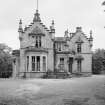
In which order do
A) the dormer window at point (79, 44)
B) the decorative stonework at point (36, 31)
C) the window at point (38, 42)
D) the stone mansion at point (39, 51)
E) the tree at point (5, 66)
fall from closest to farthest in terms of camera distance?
the stone mansion at point (39, 51) < the decorative stonework at point (36, 31) < the window at point (38, 42) < the dormer window at point (79, 44) < the tree at point (5, 66)

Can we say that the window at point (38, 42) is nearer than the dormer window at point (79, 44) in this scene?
Yes

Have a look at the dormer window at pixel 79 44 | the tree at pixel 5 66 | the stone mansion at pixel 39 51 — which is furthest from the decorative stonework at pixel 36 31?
the tree at pixel 5 66

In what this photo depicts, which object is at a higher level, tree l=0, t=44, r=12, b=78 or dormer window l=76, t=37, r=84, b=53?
dormer window l=76, t=37, r=84, b=53

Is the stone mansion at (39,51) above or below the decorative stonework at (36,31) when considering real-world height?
below

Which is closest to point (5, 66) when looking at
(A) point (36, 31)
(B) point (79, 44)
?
(B) point (79, 44)

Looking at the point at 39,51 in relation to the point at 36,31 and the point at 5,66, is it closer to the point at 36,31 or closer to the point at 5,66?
the point at 36,31

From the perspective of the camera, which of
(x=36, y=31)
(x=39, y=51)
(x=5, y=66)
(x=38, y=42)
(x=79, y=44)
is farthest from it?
(x=5, y=66)

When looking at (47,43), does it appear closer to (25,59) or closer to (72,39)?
(25,59)

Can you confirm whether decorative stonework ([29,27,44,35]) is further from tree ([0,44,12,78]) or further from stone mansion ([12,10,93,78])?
tree ([0,44,12,78])

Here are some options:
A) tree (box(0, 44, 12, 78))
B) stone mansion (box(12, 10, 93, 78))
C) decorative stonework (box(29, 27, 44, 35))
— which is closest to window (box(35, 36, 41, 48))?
stone mansion (box(12, 10, 93, 78))

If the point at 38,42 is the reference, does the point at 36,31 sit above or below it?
above

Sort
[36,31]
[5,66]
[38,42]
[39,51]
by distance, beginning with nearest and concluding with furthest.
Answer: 1. [39,51]
2. [36,31]
3. [38,42]
4. [5,66]

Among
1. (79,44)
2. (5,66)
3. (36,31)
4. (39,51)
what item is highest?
(36,31)

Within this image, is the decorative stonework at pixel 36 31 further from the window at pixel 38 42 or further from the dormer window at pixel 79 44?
the dormer window at pixel 79 44
